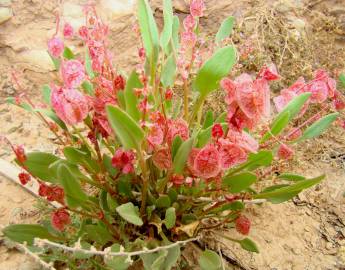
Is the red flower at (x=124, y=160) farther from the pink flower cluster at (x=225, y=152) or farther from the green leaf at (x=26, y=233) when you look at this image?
the green leaf at (x=26, y=233)

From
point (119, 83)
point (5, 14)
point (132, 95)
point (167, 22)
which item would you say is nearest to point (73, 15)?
point (5, 14)

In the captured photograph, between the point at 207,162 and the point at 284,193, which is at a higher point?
the point at 207,162

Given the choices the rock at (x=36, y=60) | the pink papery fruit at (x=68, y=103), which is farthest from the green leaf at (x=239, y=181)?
the rock at (x=36, y=60)

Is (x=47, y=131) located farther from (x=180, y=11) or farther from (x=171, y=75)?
(x=180, y=11)

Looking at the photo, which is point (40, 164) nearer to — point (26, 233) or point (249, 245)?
point (26, 233)

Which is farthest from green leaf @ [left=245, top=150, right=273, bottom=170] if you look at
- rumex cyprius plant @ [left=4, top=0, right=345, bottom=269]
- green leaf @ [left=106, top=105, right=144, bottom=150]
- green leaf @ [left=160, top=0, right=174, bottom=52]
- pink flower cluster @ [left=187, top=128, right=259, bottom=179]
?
green leaf @ [left=160, top=0, right=174, bottom=52]

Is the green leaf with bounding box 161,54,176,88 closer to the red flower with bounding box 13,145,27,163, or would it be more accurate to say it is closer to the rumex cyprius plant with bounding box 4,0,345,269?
the rumex cyprius plant with bounding box 4,0,345,269
